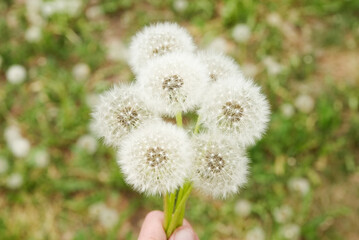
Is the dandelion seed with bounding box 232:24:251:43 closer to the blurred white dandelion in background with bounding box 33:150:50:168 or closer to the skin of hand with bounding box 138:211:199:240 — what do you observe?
the blurred white dandelion in background with bounding box 33:150:50:168

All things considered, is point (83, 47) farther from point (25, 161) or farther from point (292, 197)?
point (292, 197)

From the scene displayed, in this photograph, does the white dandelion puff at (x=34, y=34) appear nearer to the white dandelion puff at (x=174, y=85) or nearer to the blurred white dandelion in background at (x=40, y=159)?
the blurred white dandelion in background at (x=40, y=159)

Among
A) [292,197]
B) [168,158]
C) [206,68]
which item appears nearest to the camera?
[168,158]

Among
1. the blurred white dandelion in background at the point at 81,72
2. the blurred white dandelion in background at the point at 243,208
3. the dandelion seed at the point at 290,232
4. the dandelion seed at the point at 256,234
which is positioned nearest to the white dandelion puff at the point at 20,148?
the blurred white dandelion in background at the point at 81,72

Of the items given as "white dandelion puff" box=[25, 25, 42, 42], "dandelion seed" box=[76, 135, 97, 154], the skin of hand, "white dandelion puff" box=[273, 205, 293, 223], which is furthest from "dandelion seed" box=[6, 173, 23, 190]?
"white dandelion puff" box=[273, 205, 293, 223]

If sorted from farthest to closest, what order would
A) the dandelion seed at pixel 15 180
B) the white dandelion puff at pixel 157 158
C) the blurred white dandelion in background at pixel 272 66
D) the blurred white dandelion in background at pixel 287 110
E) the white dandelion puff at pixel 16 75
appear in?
the white dandelion puff at pixel 16 75 → the blurred white dandelion in background at pixel 272 66 → the blurred white dandelion in background at pixel 287 110 → the dandelion seed at pixel 15 180 → the white dandelion puff at pixel 157 158

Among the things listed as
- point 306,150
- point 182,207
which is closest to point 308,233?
point 306,150

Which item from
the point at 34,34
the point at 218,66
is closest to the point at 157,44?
the point at 218,66
